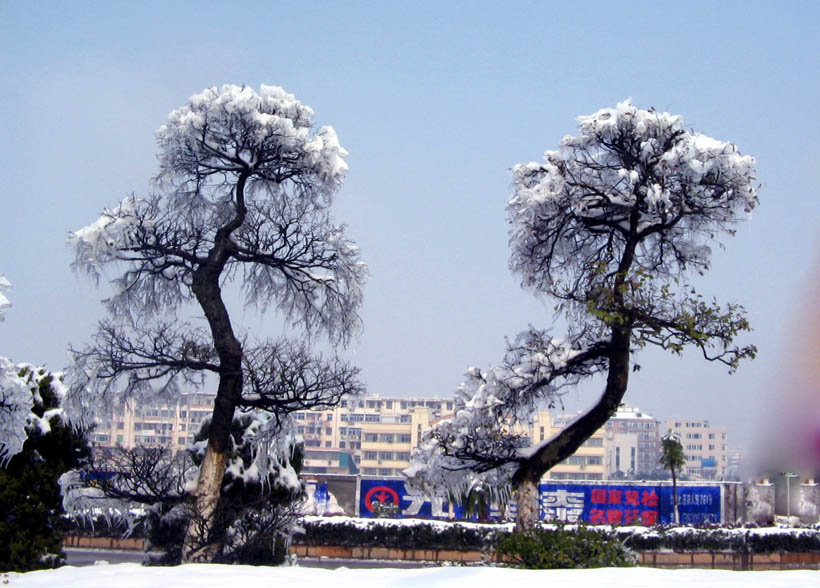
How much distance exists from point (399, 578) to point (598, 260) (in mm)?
6107

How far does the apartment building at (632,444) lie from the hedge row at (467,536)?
107262 millimetres

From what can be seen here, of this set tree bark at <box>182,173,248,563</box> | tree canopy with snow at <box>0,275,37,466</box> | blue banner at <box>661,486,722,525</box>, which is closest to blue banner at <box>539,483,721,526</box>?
blue banner at <box>661,486,722,525</box>

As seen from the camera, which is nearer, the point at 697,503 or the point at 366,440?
the point at 697,503

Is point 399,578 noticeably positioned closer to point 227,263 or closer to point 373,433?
point 227,263

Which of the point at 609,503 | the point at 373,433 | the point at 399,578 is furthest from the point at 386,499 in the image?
the point at 373,433

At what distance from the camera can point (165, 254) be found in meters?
13.9

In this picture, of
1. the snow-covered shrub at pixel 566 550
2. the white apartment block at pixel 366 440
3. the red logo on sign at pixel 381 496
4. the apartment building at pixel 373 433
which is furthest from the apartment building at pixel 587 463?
the snow-covered shrub at pixel 566 550

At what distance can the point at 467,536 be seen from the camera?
84.0 ft

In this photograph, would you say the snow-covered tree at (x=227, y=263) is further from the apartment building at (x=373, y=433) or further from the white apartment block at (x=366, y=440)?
the white apartment block at (x=366, y=440)

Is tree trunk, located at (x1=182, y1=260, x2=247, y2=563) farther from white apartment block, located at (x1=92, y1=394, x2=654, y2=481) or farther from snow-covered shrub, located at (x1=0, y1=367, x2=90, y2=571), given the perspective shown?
white apartment block, located at (x1=92, y1=394, x2=654, y2=481)

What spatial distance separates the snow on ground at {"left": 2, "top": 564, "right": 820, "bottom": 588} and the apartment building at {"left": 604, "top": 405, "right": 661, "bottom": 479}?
126097mm

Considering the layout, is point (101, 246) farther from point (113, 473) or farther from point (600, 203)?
point (600, 203)

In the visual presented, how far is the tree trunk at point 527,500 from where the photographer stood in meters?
13.0

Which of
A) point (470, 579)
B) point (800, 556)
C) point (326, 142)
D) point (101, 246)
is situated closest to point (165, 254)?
point (101, 246)
